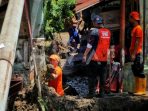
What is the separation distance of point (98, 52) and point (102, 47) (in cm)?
14

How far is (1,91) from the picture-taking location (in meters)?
6.04

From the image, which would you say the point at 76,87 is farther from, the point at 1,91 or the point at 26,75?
the point at 1,91

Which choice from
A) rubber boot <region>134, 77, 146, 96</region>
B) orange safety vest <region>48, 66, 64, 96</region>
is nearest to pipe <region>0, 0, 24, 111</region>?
orange safety vest <region>48, 66, 64, 96</region>

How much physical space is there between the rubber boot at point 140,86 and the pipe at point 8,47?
5559mm

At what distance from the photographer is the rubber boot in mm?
12773

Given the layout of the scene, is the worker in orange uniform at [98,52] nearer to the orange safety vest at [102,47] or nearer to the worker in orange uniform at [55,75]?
the orange safety vest at [102,47]

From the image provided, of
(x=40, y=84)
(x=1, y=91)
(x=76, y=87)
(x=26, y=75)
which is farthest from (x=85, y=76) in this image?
(x=1, y=91)

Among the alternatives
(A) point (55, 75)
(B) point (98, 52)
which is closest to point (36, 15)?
(B) point (98, 52)

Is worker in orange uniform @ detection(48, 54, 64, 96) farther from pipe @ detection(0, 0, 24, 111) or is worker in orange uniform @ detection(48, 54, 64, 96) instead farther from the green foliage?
the green foliage

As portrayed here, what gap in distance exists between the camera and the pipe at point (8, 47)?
614 cm

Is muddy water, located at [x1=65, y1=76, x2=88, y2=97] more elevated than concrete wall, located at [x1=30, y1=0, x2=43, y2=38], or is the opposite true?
concrete wall, located at [x1=30, y1=0, x2=43, y2=38]

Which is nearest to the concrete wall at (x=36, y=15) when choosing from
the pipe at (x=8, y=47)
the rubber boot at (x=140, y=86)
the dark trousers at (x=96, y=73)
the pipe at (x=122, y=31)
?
the dark trousers at (x=96, y=73)

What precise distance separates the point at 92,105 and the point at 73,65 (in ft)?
9.14

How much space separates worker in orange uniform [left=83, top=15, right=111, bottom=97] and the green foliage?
17.2 ft
